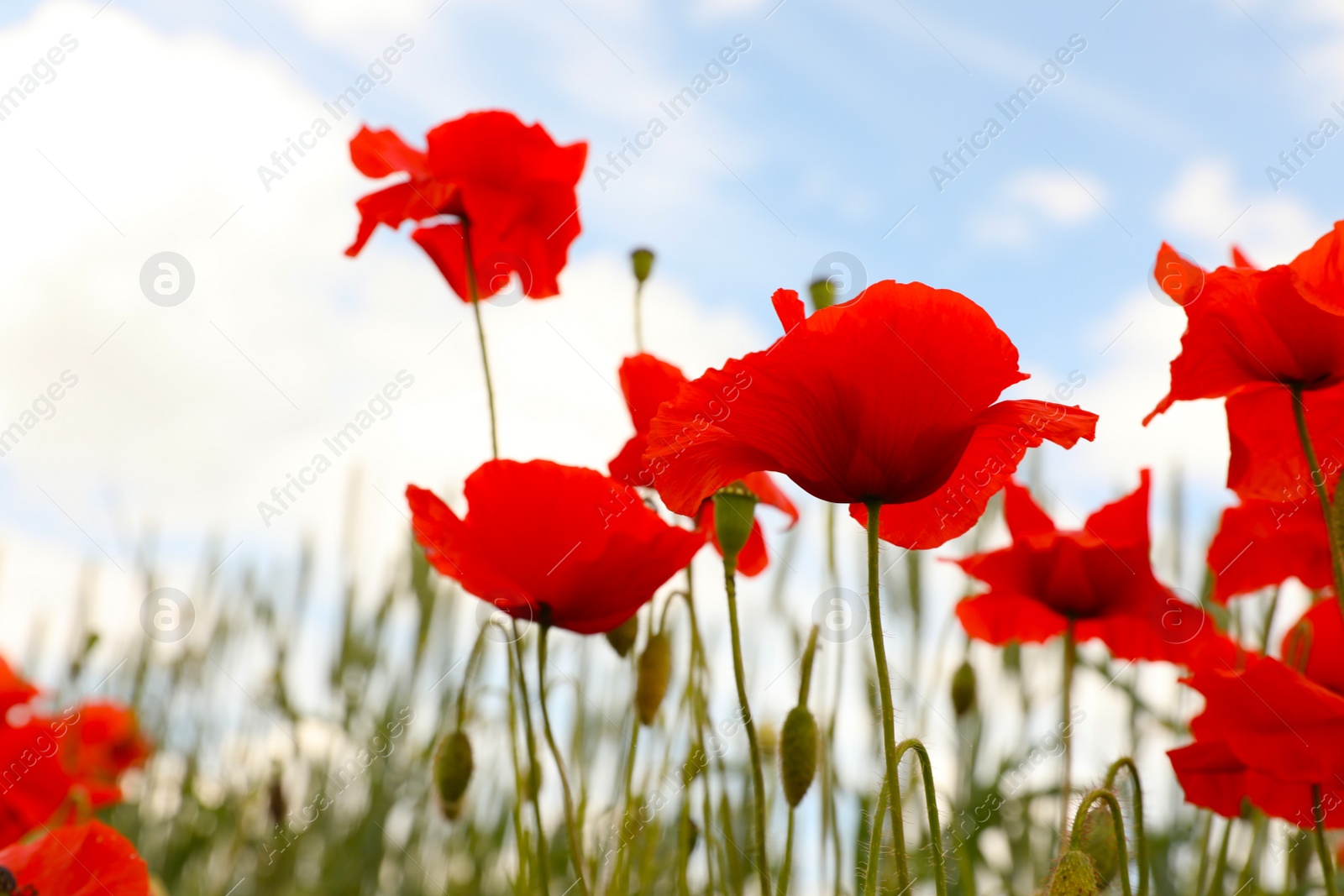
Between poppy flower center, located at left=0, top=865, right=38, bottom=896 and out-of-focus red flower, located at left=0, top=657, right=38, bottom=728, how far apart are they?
74cm

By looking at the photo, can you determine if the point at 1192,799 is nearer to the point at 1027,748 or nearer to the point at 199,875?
the point at 1027,748

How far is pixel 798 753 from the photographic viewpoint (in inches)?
35.6

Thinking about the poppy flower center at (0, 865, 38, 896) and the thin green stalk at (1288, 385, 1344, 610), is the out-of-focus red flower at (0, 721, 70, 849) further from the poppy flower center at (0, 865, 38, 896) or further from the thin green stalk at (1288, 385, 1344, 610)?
the thin green stalk at (1288, 385, 1344, 610)

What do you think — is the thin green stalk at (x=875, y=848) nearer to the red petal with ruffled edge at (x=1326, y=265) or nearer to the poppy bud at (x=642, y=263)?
the red petal with ruffled edge at (x=1326, y=265)

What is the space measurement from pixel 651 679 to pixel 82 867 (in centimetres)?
52

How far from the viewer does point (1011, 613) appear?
55.7 inches

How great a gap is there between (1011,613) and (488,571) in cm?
73

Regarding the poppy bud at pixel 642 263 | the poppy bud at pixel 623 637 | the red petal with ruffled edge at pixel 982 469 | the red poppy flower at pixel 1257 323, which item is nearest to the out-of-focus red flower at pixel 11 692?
the poppy bud at pixel 623 637

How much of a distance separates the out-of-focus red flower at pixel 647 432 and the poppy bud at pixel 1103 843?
40cm

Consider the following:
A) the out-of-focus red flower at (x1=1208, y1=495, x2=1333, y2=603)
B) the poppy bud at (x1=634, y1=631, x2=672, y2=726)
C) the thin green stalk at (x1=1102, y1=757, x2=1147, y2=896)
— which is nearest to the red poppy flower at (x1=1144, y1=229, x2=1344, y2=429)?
the out-of-focus red flower at (x1=1208, y1=495, x2=1333, y2=603)

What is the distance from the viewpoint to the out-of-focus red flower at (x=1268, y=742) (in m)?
0.89

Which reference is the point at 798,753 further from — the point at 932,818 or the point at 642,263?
the point at 642,263

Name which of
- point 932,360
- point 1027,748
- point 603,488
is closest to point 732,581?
point 603,488

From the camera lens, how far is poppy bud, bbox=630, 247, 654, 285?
1316mm
